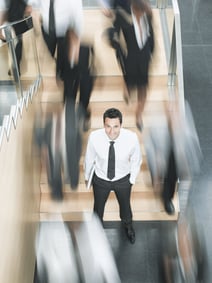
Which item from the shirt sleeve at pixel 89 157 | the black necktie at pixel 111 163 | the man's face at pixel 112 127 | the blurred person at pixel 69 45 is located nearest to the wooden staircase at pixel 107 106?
the blurred person at pixel 69 45

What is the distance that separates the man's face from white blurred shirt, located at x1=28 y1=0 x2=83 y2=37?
43.5 inches

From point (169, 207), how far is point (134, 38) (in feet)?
6.67

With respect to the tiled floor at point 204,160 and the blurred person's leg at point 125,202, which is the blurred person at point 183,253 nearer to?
the tiled floor at point 204,160

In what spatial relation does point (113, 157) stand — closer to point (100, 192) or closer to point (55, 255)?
point (100, 192)

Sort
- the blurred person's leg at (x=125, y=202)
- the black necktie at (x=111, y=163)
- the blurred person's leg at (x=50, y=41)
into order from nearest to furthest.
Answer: the black necktie at (x=111, y=163) < the blurred person's leg at (x=125, y=202) < the blurred person's leg at (x=50, y=41)

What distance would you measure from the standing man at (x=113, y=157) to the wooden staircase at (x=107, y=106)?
0.62 meters

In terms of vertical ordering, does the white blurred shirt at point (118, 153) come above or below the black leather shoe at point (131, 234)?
above

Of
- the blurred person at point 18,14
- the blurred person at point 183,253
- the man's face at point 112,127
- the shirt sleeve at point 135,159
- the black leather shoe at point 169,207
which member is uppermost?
the blurred person at point 18,14

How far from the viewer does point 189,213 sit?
5699 mm

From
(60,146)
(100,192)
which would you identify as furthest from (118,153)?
(60,146)

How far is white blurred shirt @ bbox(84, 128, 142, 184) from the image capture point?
456cm

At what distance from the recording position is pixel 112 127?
438 cm

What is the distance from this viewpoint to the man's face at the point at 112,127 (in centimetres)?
435

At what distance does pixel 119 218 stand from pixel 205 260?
3.58 ft
